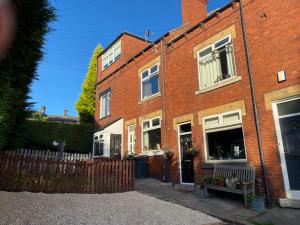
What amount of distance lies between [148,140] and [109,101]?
6279 mm

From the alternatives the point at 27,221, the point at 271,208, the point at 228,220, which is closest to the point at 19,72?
the point at 27,221

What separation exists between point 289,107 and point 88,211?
6645 mm

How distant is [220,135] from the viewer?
32.6ft

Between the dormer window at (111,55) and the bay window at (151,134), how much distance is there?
7.04m

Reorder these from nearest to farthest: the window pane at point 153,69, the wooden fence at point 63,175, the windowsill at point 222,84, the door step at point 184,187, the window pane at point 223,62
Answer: the wooden fence at point 63,175 < the windowsill at point 222,84 < the window pane at point 223,62 < the door step at point 184,187 < the window pane at point 153,69

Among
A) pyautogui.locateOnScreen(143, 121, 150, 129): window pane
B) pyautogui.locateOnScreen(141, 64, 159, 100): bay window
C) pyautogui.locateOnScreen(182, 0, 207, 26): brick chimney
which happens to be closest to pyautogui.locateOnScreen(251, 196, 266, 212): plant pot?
pyautogui.locateOnScreen(143, 121, 150, 129): window pane

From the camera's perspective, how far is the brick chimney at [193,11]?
14.5m

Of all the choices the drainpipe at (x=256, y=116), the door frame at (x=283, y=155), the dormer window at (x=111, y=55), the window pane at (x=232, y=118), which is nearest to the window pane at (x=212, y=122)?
the window pane at (x=232, y=118)

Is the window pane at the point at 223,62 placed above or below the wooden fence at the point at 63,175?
above

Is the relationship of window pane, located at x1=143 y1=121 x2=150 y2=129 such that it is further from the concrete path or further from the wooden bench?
the wooden bench

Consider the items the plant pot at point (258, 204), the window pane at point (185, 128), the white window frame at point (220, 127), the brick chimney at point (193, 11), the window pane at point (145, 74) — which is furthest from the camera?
the window pane at point (145, 74)

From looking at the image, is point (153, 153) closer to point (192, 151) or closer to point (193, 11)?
point (192, 151)

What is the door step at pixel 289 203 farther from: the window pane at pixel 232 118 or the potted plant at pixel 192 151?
the potted plant at pixel 192 151

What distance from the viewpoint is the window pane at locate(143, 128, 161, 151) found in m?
13.1
